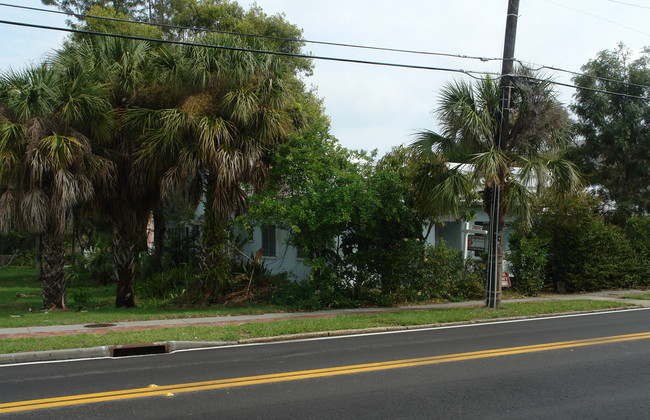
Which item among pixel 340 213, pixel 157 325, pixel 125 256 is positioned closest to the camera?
pixel 157 325

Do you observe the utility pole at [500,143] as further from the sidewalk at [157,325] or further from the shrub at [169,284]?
the shrub at [169,284]

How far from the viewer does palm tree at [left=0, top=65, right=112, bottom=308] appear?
13.1 metres

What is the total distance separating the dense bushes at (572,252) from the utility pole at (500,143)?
385 centimetres

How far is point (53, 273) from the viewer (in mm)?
14797

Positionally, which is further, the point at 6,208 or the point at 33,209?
the point at 6,208

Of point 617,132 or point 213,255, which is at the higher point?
point 617,132

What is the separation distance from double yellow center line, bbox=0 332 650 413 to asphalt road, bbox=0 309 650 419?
0.02 m

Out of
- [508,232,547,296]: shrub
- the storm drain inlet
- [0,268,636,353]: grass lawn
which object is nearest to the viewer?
the storm drain inlet

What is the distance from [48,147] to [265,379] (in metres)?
9.14

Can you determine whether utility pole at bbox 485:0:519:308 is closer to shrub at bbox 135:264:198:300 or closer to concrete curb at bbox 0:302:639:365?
concrete curb at bbox 0:302:639:365

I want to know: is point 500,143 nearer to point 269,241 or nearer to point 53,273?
point 269,241

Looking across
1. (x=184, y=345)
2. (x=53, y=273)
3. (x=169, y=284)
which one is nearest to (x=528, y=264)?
(x=169, y=284)

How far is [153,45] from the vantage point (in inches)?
642

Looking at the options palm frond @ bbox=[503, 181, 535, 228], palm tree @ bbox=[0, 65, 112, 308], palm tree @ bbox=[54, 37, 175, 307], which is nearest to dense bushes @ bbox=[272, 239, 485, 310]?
palm frond @ bbox=[503, 181, 535, 228]
